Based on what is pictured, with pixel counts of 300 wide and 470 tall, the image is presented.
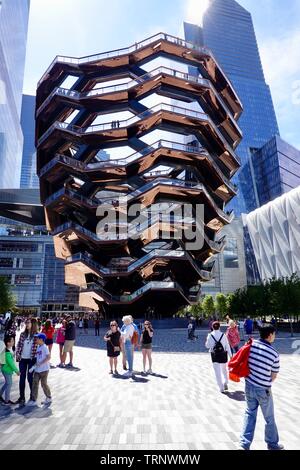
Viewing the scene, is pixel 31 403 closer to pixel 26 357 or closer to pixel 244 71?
pixel 26 357

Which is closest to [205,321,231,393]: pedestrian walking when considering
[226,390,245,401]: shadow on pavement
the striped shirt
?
[226,390,245,401]: shadow on pavement

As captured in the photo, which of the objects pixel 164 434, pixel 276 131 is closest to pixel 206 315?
pixel 164 434

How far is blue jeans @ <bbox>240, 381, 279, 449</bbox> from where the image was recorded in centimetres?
462

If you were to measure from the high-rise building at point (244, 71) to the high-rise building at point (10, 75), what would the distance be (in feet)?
279

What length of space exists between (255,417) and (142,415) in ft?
8.56

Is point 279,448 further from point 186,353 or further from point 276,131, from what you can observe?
point 276,131

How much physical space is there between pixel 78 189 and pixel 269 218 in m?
48.1


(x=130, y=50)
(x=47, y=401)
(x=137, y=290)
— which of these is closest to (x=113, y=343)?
(x=47, y=401)

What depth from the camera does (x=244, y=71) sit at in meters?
154

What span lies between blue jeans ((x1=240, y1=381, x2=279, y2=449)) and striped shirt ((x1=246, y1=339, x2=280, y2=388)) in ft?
0.36

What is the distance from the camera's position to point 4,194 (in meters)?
65.1

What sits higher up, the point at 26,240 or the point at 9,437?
the point at 26,240

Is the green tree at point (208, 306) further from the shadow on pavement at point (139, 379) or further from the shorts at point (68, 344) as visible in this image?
the shadow on pavement at point (139, 379)

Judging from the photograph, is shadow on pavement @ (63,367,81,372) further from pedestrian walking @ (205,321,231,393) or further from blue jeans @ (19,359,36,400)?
pedestrian walking @ (205,321,231,393)
